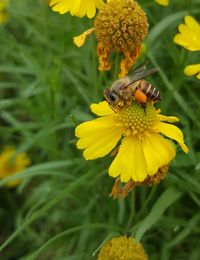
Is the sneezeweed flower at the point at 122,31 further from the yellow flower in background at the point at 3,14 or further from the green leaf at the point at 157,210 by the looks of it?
the yellow flower in background at the point at 3,14

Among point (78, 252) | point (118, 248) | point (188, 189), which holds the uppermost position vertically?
point (118, 248)

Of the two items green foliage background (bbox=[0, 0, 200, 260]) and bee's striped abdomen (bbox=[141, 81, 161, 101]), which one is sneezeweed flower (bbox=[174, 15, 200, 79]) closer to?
green foliage background (bbox=[0, 0, 200, 260])

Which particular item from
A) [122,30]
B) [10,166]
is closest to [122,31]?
[122,30]

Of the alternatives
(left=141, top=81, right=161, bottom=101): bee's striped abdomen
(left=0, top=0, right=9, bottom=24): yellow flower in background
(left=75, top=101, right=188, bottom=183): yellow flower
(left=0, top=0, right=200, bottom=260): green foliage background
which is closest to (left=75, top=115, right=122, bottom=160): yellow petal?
(left=75, top=101, right=188, bottom=183): yellow flower

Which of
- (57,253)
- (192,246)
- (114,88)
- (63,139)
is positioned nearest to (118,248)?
(114,88)

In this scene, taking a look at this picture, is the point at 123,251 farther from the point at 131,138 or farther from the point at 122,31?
the point at 122,31

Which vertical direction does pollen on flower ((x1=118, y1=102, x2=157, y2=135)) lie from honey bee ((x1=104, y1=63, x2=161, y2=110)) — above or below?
below

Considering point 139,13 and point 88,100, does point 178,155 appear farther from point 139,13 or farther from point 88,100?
point 139,13

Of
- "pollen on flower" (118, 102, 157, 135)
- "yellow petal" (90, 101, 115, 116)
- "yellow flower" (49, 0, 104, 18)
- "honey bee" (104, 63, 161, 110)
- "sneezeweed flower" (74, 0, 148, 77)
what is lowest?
"pollen on flower" (118, 102, 157, 135)
